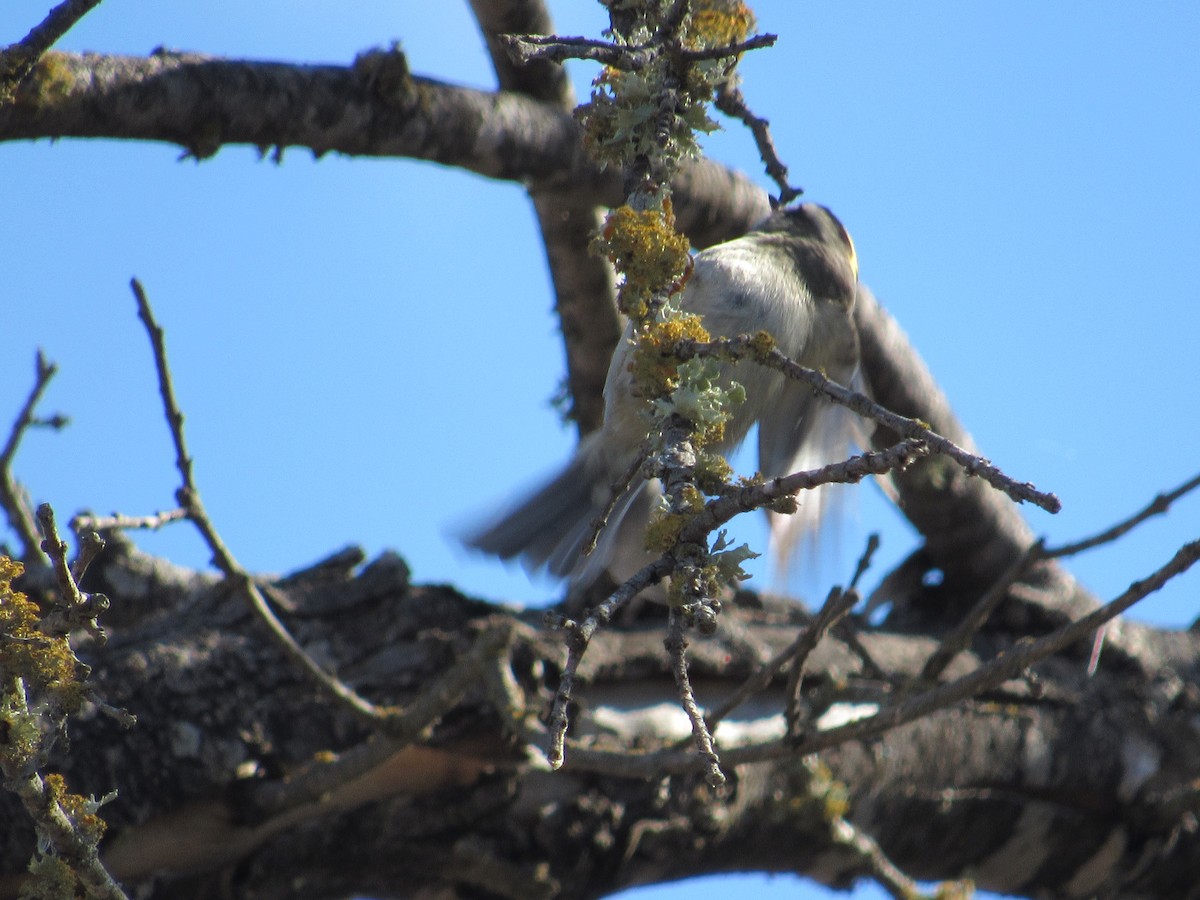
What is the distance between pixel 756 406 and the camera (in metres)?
2.65

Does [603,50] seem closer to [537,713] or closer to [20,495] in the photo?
[537,713]

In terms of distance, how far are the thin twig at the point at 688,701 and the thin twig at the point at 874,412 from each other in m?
0.25

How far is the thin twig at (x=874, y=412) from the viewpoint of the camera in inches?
38.9

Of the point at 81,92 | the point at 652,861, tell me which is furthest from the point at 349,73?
the point at 652,861

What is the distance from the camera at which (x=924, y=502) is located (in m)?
3.29

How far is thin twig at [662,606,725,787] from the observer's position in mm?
972

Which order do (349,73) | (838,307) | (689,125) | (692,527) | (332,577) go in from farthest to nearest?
1. (838,307)
2. (349,73)
3. (332,577)
4. (689,125)
5. (692,527)

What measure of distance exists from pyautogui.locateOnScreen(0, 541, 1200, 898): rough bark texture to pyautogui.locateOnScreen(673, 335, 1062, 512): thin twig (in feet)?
2.87

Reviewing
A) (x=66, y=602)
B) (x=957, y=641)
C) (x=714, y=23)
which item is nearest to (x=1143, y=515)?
(x=957, y=641)

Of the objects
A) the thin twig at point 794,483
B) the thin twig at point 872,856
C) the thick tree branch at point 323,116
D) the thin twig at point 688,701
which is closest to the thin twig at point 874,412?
the thin twig at point 794,483

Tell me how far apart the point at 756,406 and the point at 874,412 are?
151cm

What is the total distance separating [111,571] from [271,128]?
1.29 metres

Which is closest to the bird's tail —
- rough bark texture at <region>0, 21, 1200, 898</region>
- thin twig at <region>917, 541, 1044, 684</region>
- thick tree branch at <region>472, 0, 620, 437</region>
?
rough bark texture at <region>0, 21, 1200, 898</region>

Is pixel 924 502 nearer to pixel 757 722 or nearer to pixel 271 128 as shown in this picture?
pixel 757 722
